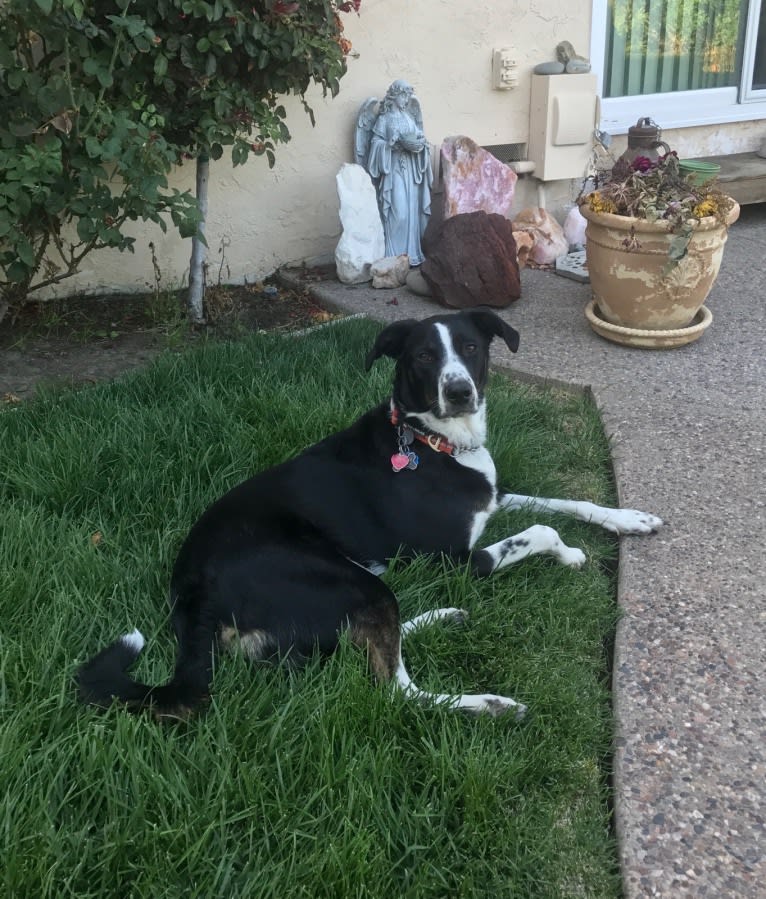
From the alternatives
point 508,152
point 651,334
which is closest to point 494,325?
point 651,334

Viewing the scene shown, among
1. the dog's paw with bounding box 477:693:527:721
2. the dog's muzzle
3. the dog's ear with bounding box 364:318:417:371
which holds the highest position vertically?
the dog's ear with bounding box 364:318:417:371

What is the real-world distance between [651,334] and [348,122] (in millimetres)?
2556

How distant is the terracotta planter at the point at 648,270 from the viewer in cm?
417

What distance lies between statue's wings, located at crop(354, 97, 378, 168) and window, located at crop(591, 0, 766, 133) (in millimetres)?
1882

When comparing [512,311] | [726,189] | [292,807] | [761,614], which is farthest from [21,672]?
[726,189]

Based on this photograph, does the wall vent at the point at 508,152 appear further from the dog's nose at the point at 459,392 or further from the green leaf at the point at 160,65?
the dog's nose at the point at 459,392

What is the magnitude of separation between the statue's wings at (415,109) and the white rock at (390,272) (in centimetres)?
91

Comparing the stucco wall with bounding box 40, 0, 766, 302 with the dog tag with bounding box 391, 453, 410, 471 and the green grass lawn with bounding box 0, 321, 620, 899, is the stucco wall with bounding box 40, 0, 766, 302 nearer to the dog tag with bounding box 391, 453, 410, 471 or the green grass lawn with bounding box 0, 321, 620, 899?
the green grass lawn with bounding box 0, 321, 620, 899

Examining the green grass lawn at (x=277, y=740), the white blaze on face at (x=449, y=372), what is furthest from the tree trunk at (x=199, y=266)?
the white blaze on face at (x=449, y=372)

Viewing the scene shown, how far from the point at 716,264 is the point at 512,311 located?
117cm

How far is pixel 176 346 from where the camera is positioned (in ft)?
15.3

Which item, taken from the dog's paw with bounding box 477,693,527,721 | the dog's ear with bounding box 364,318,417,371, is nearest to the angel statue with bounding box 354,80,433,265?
the dog's ear with bounding box 364,318,417,371

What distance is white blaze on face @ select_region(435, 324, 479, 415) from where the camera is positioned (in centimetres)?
264

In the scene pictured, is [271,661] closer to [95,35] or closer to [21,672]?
[21,672]
